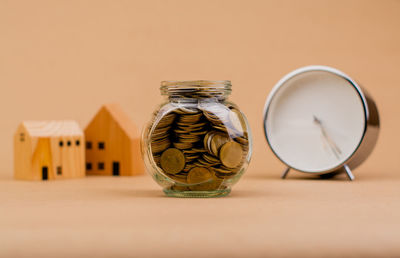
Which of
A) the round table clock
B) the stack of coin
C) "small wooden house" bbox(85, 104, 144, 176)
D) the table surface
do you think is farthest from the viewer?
"small wooden house" bbox(85, 104, 144, 176)

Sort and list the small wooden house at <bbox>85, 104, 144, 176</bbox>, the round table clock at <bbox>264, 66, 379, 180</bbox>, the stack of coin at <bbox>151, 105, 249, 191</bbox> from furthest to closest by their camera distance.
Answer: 1. the small wooden house at <bbox>85, 104, 144, 176</bbox>
2. the round table clock at <bbox>264, 66, 379, 180</bbox>
3. the stack of coin at <bbox>151, 105, 249, 191</bbox>

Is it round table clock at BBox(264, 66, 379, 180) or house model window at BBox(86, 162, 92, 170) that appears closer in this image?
round table clock at BBox(264, 66, 379, 180)

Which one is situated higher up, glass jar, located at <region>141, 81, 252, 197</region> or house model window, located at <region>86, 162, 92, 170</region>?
glass jar, located at <region>141, 81, 252, 197</region>

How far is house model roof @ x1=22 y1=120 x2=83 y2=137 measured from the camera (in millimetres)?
1949

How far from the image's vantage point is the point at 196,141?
1368 mm

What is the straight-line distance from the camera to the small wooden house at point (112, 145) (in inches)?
81.1

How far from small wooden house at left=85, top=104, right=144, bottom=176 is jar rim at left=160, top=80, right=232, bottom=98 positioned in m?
0.62

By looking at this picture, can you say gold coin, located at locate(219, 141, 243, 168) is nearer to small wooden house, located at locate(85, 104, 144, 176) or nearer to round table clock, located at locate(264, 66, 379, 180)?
round table clock, located at locate(264, 66, 379, 180)

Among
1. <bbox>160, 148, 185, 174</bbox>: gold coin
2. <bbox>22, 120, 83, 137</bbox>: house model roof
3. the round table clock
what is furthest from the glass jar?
<bbox>22, 120, 83, 137</bbox>: house model roof

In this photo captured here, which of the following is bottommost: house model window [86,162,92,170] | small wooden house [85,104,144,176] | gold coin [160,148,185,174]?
house model window [86,162,92,170]

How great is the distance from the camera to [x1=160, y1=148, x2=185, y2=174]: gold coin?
137cm

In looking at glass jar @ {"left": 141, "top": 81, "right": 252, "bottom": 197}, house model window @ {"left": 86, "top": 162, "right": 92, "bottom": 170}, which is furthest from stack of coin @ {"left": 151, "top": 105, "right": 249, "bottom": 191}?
house model window @ {"left": 86, "top": 162, "right": 92, "bottom": 170}

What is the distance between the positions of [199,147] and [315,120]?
671mm

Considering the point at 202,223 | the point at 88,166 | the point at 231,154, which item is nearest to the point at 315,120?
the point at 231,154
